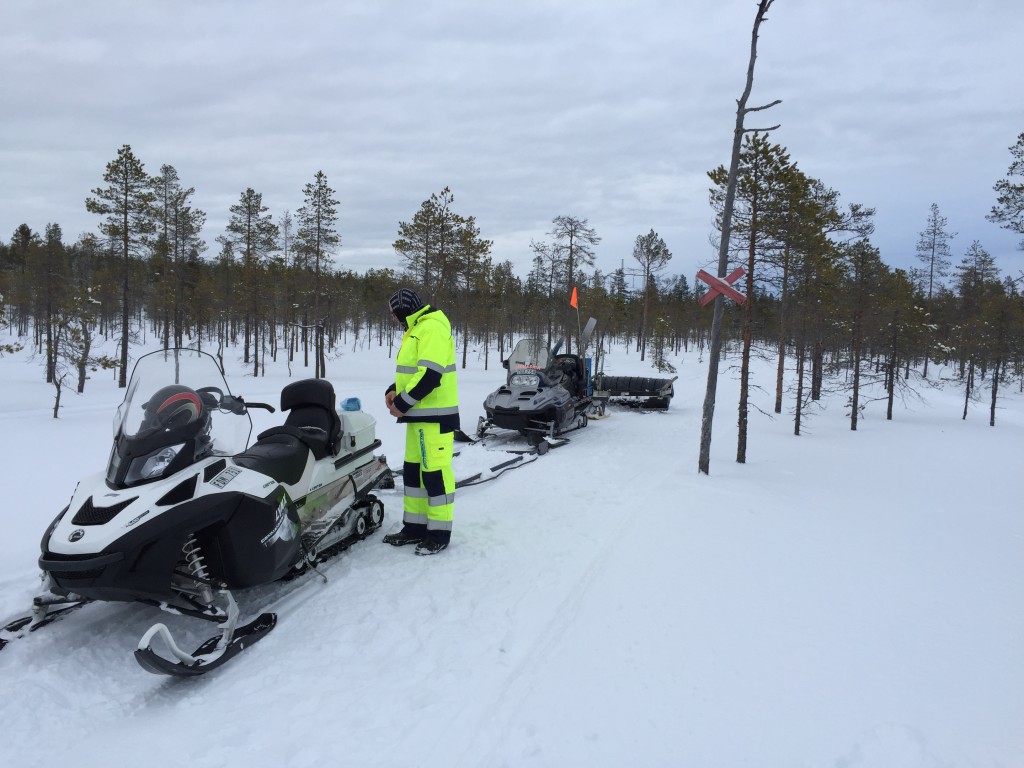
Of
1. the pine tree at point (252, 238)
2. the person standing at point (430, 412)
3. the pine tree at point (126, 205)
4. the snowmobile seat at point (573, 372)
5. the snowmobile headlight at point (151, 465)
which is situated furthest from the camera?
the pine tree at point (252, 238)

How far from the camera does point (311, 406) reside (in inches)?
191

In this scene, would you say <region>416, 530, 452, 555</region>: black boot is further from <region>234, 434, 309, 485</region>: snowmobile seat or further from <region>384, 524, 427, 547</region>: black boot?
<region>234, 434, 309, 485</region>: snowmobile seat

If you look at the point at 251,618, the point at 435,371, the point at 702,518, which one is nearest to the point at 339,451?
the point at 435,371

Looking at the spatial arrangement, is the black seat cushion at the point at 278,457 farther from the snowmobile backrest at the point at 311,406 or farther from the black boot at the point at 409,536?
the black boot at the point at 409,536

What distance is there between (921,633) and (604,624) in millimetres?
2307

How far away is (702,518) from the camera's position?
6.35 meters

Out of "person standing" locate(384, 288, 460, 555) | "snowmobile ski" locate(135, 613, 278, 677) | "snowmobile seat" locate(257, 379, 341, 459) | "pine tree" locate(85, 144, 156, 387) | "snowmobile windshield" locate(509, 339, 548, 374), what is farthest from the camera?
"pine tree" locate(85, 144, 156, 387)

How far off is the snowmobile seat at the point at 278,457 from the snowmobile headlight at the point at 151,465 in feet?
1.72

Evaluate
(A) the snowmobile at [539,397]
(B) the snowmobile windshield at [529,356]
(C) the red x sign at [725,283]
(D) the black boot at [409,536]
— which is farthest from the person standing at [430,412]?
(B) the snowmobile windshield at [529,356]

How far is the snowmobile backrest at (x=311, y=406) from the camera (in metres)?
4.77

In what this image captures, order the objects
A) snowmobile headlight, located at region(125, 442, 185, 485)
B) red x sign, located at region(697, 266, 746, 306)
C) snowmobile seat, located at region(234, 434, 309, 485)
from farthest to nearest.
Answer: red x sign, located at region(697, 266, 746, 306)
snowmobile seat, located at region(234, 434, 309, 485)
snowmobile headlight, located at region(125, 442, 185, 485)

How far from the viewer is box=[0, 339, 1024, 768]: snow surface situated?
2641 millimetres

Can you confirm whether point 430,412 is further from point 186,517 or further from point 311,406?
point 186,517

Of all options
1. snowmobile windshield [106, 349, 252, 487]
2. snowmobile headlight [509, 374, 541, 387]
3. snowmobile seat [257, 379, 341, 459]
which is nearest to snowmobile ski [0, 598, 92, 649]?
snowmobile windshield [106, 349, 252, 487]
